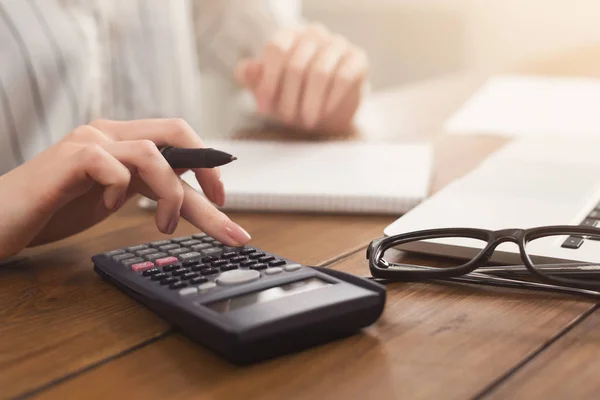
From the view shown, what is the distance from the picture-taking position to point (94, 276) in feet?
1.68

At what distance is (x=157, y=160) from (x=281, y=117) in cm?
55

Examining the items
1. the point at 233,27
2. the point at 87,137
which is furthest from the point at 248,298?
the point at 233,27

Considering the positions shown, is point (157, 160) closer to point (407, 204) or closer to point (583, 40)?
point (407, 204)

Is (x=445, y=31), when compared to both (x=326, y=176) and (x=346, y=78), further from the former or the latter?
(x=326, y=176)

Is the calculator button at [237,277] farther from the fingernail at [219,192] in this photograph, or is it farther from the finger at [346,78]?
the finger at [346,78]

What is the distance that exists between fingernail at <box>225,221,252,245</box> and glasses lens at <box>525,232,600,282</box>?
180 millimetres

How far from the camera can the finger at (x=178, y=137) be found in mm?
580

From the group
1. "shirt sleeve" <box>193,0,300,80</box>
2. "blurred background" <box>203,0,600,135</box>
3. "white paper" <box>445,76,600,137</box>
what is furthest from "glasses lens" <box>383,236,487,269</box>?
"blurred background" <box>203,0,600,135</box>

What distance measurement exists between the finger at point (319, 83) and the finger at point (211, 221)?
48 centimetres

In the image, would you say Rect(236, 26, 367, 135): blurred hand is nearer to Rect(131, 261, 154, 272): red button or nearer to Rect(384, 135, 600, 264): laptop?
Rect(384, 135, 600, 264): laptop

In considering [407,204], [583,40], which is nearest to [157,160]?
[407,204]

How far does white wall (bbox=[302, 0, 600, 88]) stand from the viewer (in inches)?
95.0

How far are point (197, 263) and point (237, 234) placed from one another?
0.05 meters

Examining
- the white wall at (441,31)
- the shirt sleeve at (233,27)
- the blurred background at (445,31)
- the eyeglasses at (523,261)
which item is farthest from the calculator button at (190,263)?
the white wall at (441,31)
